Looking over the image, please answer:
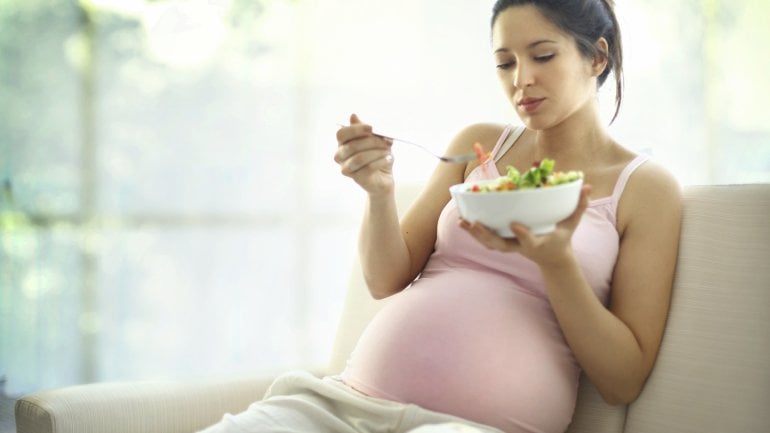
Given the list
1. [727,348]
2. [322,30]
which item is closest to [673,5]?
[322,30]

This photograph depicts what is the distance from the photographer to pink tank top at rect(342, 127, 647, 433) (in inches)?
55.2

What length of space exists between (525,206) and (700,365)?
47 centimetres

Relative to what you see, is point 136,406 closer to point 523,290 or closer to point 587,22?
point 523,290

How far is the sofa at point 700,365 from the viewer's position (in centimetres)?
134

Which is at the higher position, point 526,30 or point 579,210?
point 526,30

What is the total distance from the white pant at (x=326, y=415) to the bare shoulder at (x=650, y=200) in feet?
1.53

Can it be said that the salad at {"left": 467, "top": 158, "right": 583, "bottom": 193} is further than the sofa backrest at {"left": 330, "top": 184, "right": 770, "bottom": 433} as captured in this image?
No

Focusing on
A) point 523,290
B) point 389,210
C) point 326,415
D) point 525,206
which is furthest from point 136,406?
point 525,206

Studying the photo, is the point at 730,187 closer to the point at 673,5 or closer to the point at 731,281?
the point at 731,281

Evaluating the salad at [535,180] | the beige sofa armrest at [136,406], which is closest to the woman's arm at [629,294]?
the salad at [535,180]

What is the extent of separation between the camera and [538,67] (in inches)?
60.9

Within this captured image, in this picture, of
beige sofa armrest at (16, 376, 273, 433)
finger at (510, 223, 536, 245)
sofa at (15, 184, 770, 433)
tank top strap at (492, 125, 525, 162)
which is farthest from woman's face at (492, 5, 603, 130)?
beige sofa armrest at (16, 376, 273, 433)

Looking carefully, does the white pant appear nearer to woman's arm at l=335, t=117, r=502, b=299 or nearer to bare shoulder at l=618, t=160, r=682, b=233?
woman's arm at l=335, t=117, r=502, b=299

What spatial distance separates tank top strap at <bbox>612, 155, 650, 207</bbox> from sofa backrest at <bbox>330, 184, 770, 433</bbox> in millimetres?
106
